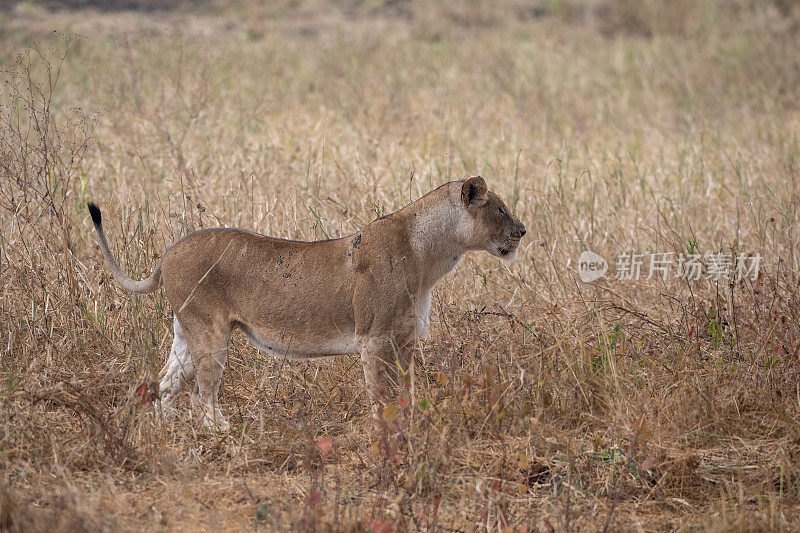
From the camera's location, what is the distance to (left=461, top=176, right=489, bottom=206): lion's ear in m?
4.27

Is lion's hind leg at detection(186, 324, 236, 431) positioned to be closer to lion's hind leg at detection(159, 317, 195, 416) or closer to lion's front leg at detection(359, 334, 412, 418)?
lion's hind leg at detection(159, 317, 195, 416)

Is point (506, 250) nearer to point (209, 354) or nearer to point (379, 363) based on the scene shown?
point (379, 363)

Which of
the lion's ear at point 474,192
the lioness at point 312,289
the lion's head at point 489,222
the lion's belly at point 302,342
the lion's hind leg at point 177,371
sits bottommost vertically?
the lion's hind leg at point 177,371

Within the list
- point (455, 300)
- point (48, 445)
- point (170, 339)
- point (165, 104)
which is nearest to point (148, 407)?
point (48, 445)

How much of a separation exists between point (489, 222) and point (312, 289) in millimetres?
874

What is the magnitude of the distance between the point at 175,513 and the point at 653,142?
652 cm

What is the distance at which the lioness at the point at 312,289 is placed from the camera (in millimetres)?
4191

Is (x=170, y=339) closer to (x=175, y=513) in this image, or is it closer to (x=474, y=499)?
(x=175, y=513)


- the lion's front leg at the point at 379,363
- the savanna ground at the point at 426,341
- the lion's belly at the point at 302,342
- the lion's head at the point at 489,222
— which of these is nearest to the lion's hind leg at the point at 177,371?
the savanna ground at the point at 426,341

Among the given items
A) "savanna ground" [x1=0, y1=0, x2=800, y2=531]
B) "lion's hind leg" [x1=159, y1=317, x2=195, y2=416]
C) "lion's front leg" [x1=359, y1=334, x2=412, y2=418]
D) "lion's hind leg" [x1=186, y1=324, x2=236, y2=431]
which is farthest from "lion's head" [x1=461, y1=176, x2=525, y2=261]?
"lion's hind leg" [x1=159, y1=317, x2=195, y2=416]

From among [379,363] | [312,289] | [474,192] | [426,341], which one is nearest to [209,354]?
[312,289]

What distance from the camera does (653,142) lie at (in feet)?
28.9

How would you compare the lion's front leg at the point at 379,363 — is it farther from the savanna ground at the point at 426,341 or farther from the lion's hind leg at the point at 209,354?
the lion's hind leg at the point at 209,354

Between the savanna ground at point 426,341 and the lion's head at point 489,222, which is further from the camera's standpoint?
the lion's head at point 489,222
